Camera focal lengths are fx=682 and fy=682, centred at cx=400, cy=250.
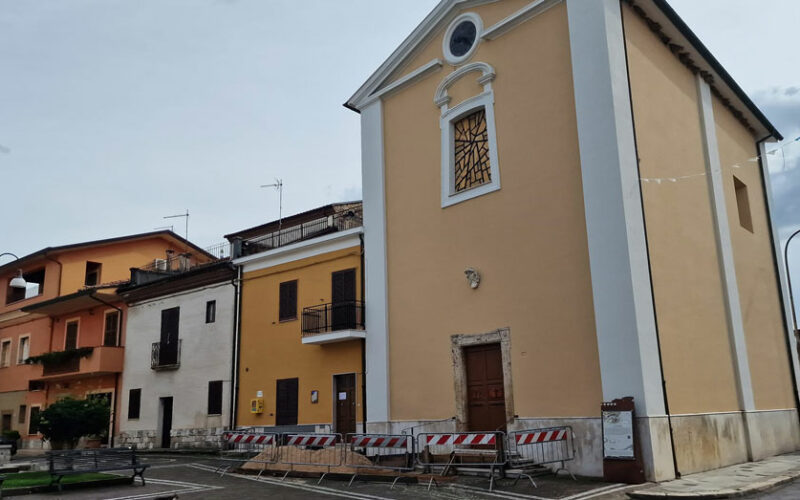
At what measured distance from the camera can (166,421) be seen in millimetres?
22859

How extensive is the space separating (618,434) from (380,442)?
15.9ft

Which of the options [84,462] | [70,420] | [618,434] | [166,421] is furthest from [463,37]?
[166,421]

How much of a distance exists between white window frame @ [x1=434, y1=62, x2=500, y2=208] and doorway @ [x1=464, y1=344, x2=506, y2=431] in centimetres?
333

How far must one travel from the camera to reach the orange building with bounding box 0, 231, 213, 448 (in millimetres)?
25547

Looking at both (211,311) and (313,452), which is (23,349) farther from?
(313,452)

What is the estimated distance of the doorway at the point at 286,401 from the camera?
18625 millimetres

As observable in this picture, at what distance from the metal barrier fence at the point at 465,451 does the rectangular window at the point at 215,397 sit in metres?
8.60

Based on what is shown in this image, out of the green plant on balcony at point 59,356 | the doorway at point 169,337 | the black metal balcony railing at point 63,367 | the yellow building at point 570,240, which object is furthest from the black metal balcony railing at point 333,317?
the black metal balcony railing at point 63,367

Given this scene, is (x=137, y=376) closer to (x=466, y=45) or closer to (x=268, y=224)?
(x=268, y=224)

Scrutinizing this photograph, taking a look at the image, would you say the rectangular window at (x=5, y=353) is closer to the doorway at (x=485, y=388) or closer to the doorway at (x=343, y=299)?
the doorway at (x=343, y=299)

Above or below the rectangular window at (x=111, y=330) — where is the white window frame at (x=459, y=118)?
above

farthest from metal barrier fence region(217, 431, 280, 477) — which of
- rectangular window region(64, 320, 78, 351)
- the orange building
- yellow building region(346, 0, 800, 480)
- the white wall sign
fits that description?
rectangular window region(64, 320, 78, 351)

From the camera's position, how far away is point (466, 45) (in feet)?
51.5

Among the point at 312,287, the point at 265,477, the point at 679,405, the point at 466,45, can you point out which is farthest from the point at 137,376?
the point at 679,405
